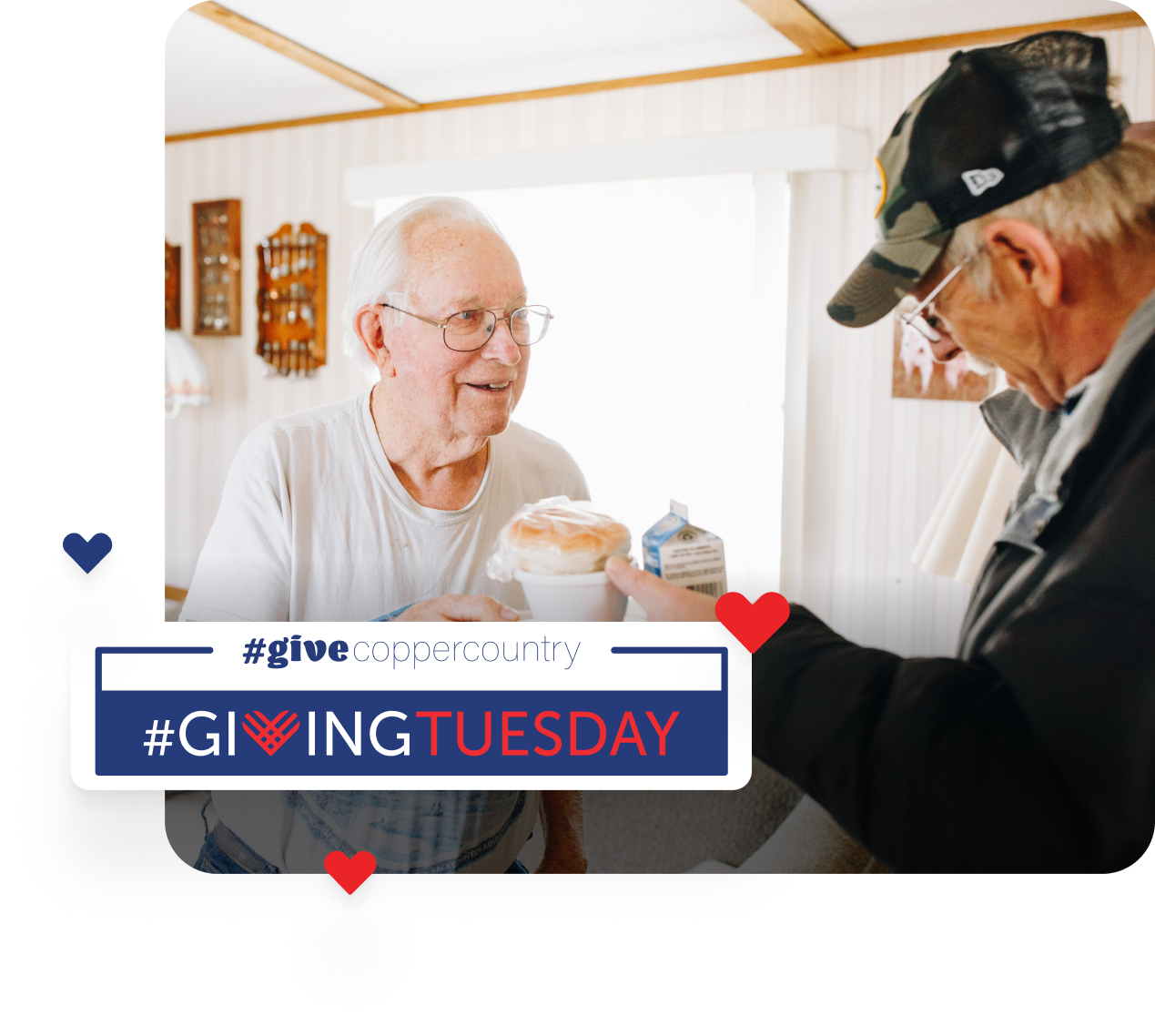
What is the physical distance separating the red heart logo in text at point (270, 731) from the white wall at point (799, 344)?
0.74 feet

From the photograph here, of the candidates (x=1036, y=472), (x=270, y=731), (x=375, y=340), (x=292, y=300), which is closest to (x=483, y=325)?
(x=375, y=340)

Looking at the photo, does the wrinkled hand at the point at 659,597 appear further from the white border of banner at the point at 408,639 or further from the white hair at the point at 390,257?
the white hair at the point at 390,257

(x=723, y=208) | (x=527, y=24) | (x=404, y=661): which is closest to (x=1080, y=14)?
(x=723, y=208)

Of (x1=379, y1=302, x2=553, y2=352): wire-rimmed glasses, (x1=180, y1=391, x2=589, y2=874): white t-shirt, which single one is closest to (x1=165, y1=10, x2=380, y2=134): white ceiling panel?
(x1=379, y1=302, x2=553, y2=352): wire-rimmed glasses

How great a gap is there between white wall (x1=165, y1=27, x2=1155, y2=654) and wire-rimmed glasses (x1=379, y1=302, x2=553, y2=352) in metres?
0.15

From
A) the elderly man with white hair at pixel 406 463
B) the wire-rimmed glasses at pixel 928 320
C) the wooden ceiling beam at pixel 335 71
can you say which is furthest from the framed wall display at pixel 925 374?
the wooden ceiling beam at pixel 335 71

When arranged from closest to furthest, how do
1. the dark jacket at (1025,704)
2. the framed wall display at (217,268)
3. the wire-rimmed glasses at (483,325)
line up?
the dark jacket at (1025,704)
the wire-rimmed glasses at (483,325)
the framed wall display at (217,268)

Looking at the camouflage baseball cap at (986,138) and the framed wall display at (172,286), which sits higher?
the camouflage baseball cap at (986,138)

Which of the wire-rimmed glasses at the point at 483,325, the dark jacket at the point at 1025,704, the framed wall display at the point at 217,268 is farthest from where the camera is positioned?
the framed wall display at the point at 217,268

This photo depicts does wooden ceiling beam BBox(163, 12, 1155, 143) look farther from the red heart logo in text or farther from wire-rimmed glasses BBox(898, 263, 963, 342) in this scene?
the red heart logo in text

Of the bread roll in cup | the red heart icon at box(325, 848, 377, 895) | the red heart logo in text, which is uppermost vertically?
the bread roll in cup

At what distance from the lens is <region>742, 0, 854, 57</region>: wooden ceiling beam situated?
3.94ft

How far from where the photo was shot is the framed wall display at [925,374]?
3.91 ft

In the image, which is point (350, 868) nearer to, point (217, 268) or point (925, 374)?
point (217, 268)
